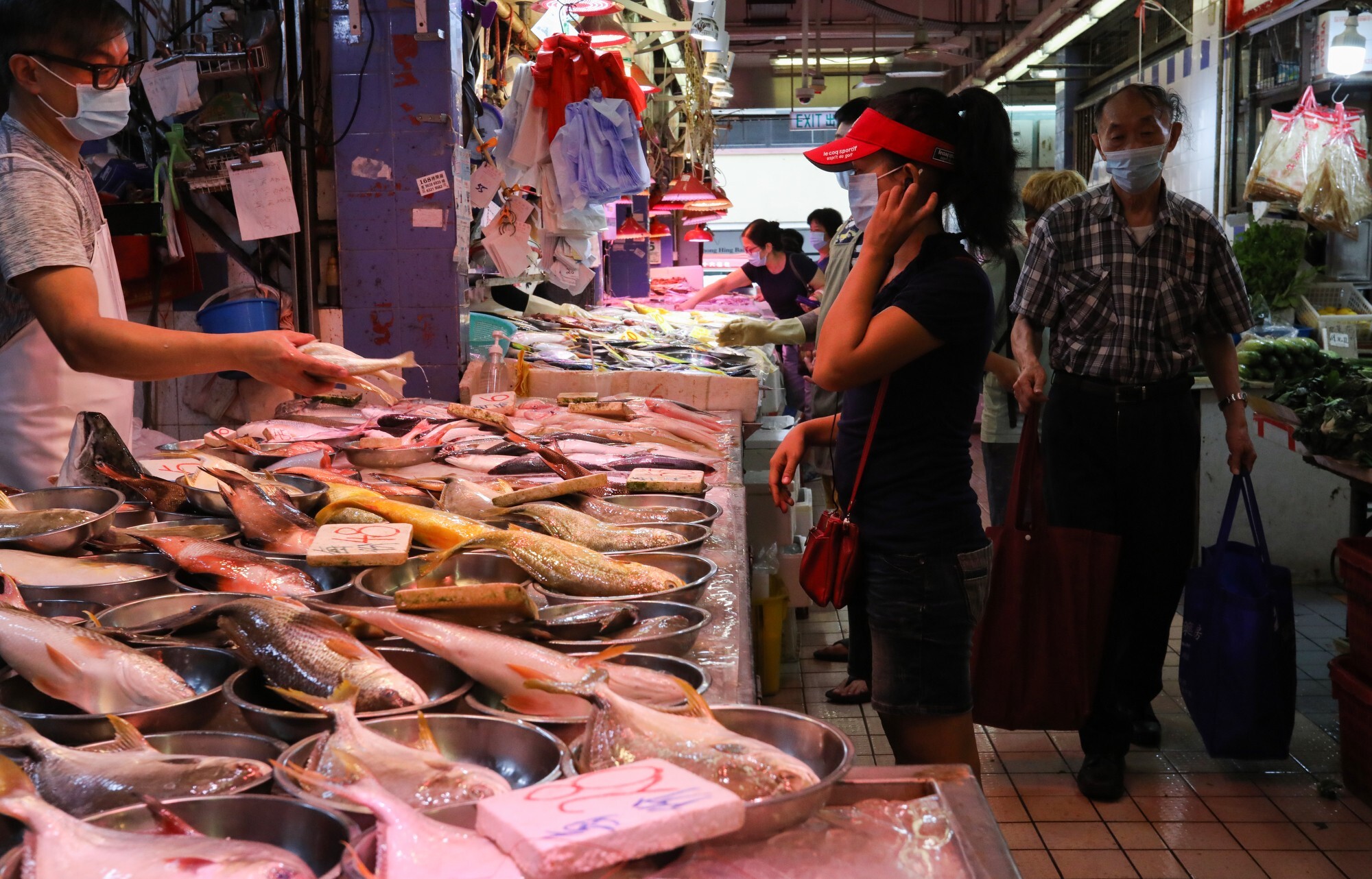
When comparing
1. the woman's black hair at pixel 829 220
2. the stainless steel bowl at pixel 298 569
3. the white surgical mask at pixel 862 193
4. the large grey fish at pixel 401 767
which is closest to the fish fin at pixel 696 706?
the large grey fish at pixel 401 767

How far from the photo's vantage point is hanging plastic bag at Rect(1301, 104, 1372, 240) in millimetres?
7902

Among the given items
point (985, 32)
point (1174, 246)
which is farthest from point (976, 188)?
point (985, 32)

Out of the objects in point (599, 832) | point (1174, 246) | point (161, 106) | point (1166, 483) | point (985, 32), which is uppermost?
point (985, 32)

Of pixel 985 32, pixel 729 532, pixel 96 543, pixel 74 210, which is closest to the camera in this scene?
pixel 96 543

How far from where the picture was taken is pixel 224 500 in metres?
2.32

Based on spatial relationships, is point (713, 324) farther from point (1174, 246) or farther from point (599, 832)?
point (599, 832)

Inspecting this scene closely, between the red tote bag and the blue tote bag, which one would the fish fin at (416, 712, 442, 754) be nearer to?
the red tote bag

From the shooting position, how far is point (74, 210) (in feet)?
9.80

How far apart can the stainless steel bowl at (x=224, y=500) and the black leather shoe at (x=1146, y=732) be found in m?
3.30

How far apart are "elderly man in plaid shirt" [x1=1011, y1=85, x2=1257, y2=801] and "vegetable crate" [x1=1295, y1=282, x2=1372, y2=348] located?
428cm

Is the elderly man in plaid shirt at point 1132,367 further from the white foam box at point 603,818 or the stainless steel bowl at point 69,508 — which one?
the white foam box at point 603,818

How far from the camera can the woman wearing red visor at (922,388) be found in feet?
8.19

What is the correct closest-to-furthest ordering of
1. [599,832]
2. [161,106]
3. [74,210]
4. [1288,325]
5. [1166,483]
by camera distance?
[599,832] < [74,210] < [1166,483] < [161,106] < [1288,325]

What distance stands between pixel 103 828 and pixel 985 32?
1653 cm
